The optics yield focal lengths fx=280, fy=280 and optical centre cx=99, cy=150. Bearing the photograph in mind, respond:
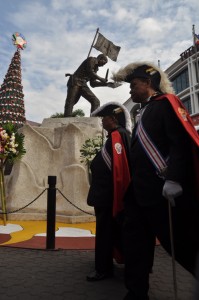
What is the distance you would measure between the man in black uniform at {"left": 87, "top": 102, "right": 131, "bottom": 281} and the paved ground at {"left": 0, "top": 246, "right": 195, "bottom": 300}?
214 millimetres

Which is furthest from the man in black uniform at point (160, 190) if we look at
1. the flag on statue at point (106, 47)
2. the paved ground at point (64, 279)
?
the flag on statue at point (106, 47)

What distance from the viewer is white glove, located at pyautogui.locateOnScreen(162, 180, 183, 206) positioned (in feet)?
6.14

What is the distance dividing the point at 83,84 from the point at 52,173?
3039 millimetres

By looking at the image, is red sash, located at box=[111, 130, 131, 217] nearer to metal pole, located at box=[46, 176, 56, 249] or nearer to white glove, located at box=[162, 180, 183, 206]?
white glove, located at box=[162, 180, 183, 206]

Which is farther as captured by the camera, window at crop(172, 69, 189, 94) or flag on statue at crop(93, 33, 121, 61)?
window at crop(172, 69, 189, 94)

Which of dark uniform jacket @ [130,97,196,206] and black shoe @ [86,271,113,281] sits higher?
dark uniform jacket @ [130,97,196,206]

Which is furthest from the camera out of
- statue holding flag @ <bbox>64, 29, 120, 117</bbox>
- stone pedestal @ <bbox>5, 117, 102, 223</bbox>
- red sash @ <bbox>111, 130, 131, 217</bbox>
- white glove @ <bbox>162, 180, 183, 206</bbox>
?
statue holding flag @ <bbox>64, 29, 120, 117</bbox>

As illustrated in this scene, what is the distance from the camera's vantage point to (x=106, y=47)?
959cm

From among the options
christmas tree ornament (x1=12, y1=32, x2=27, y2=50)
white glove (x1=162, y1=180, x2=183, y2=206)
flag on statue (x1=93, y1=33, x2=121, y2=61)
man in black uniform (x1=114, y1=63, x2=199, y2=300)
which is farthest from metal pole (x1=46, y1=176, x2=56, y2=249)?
christmas tree ornament (x1=12, y1=32, x2=27, y2=50)

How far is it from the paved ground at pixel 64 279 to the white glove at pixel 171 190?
67cm

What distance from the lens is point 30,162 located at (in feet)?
23.9

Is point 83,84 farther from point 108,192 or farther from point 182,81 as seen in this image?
point 182,81

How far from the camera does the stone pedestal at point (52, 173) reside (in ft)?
21.7

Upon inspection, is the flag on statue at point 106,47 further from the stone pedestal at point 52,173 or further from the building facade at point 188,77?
the building facade at point 188,77
